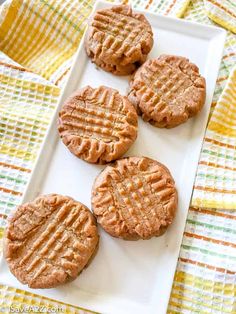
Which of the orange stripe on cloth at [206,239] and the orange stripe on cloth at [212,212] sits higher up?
the orange stripe on cloth at [212,212]

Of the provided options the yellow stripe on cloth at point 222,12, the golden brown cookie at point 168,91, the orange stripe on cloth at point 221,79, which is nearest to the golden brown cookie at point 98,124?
the golden brown cookie at point 168,91

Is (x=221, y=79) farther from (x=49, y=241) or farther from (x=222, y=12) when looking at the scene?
(x=49, y=241)

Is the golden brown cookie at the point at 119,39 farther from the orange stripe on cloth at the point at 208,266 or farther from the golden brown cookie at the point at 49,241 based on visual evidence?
the orange stripe on cloth at the point at 208,266

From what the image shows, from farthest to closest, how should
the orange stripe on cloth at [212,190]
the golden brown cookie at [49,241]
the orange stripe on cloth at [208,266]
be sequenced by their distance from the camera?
the orange stripe on cloth at [212,190]
the orange stripe on cloth at [208,266]
the golden brown cookie at [49,241]

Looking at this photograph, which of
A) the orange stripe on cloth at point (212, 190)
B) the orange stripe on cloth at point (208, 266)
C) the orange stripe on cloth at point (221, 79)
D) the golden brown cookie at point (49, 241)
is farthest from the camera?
the orange stripe on cloth at point (221, 79)

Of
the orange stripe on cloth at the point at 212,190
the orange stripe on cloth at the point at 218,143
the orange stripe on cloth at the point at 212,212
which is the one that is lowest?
the orange stripe on cloth at the point at 212,212

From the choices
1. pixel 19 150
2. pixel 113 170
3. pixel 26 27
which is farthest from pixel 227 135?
pixel 26 27

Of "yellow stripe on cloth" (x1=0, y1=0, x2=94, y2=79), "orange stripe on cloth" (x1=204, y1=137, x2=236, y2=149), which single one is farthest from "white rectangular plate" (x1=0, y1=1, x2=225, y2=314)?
"yellow stripe on cloth" (x1=0, y1=0, x2=94, y2=79)
